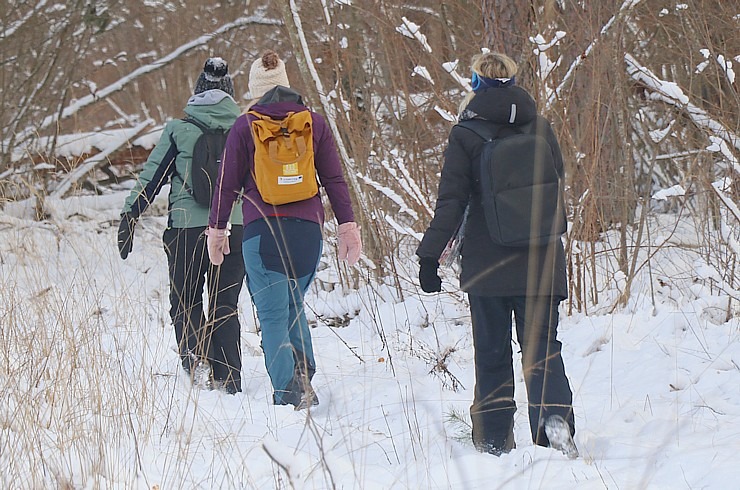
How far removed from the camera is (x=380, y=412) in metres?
3.79

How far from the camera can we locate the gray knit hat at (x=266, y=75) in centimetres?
375

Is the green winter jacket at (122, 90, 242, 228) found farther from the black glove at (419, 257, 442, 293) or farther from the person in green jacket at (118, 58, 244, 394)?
the black glove at (419, 257, 442, 293)

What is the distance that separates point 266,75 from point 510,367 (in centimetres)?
167

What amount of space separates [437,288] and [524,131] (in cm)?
65

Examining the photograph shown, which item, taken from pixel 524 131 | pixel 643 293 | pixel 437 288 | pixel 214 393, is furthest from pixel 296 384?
pixel 643 293

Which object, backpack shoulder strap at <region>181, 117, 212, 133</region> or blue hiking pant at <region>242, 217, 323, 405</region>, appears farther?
backpack shoulder strap at <region>181, 117, 212, 133</region>

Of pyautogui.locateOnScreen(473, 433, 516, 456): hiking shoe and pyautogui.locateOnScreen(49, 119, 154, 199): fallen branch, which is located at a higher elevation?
pyautogui.locateOnScreen(49, 119, 154, 199): fallen branch

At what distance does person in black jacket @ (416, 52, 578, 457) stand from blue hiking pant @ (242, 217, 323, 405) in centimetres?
81

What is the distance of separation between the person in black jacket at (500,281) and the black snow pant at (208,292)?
1.52 metres

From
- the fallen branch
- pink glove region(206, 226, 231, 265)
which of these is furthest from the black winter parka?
the fallen branch

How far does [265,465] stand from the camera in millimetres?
2742

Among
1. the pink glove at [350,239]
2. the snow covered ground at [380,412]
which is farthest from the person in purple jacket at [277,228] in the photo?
the snow covered ground at [380,412]

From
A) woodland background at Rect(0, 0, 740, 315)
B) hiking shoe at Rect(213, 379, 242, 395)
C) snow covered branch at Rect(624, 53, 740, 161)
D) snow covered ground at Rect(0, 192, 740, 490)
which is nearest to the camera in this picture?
snow covered ground at Rect(0, 192, 740, 490)

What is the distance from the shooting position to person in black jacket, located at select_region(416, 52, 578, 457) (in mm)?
3002
